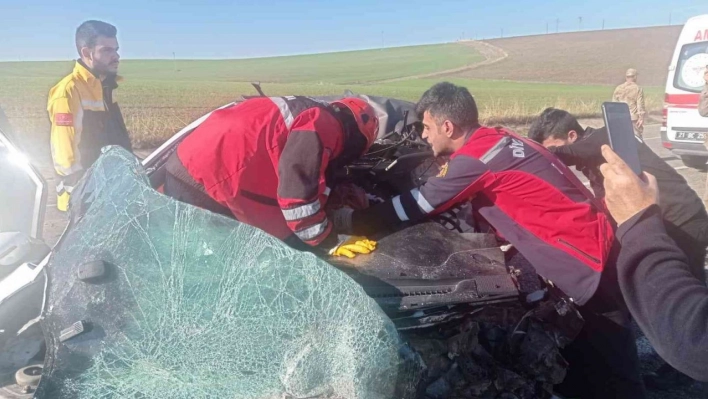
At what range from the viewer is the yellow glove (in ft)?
8.16

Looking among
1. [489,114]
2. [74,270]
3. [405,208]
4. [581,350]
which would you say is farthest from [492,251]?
[489,114]

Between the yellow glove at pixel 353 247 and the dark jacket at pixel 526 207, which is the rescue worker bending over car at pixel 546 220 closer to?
the dark jacket at pixel 526 207

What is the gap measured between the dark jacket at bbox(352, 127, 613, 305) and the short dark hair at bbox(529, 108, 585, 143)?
3.80ft

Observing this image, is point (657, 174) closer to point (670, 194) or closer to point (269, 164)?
point (670, 194)

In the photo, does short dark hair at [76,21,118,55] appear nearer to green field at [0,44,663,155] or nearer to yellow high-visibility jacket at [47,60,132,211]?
yellow high-visibility jacket at [47,60,132,211]

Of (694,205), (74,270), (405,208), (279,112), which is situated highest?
(279,112)

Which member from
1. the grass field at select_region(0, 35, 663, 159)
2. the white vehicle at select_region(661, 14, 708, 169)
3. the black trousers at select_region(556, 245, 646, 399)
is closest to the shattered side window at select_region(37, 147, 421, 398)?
the black trousers at select_region(556, 245, 646, 399)

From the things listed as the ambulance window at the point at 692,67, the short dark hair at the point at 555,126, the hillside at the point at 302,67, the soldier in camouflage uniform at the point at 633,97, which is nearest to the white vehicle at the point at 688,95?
the ambulance window at the point at 692,67

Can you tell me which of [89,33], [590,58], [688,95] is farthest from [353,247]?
[590,58]

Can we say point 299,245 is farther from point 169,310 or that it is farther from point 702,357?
point 702,357

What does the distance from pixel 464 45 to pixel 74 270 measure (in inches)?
3333

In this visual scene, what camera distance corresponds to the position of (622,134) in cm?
219

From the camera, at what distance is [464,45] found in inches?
3236

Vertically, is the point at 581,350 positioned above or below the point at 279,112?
below
